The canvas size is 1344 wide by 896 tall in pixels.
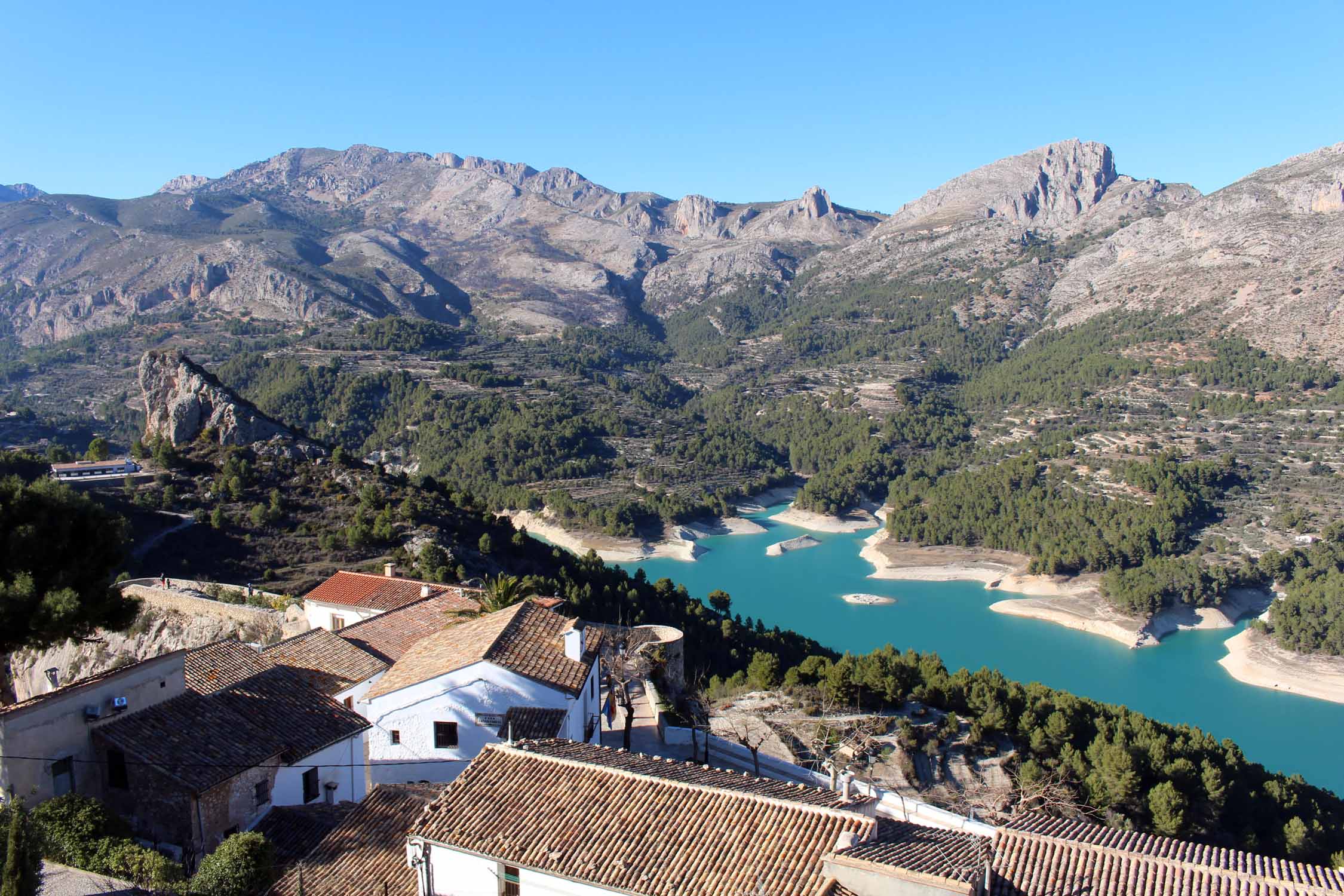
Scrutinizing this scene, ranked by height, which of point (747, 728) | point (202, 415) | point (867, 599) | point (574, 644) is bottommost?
point (867, 599)

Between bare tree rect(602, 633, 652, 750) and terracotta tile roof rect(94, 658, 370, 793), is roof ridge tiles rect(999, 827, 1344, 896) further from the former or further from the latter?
bare tree rect(602, 633, 652, 750)

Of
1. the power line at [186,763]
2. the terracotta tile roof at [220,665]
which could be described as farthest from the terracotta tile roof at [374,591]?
the power line at [186,763]

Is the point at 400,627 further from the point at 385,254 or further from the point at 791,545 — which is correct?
the point at 385,254

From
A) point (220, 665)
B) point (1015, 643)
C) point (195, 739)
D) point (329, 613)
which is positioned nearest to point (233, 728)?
point (195, 739)

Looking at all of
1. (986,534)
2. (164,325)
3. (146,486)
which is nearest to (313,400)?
(164,325)

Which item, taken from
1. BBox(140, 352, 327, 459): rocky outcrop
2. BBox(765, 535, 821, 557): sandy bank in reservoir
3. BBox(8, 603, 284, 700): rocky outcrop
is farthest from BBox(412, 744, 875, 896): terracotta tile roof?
BBox(765, 535, 821, 557): sandy bank in reservoir

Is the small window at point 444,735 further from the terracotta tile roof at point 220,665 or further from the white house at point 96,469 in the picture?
the white house at point 96,469

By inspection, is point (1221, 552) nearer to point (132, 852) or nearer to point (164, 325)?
point (132, 852)

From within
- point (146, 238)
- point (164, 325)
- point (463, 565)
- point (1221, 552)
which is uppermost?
point (146, 238)
